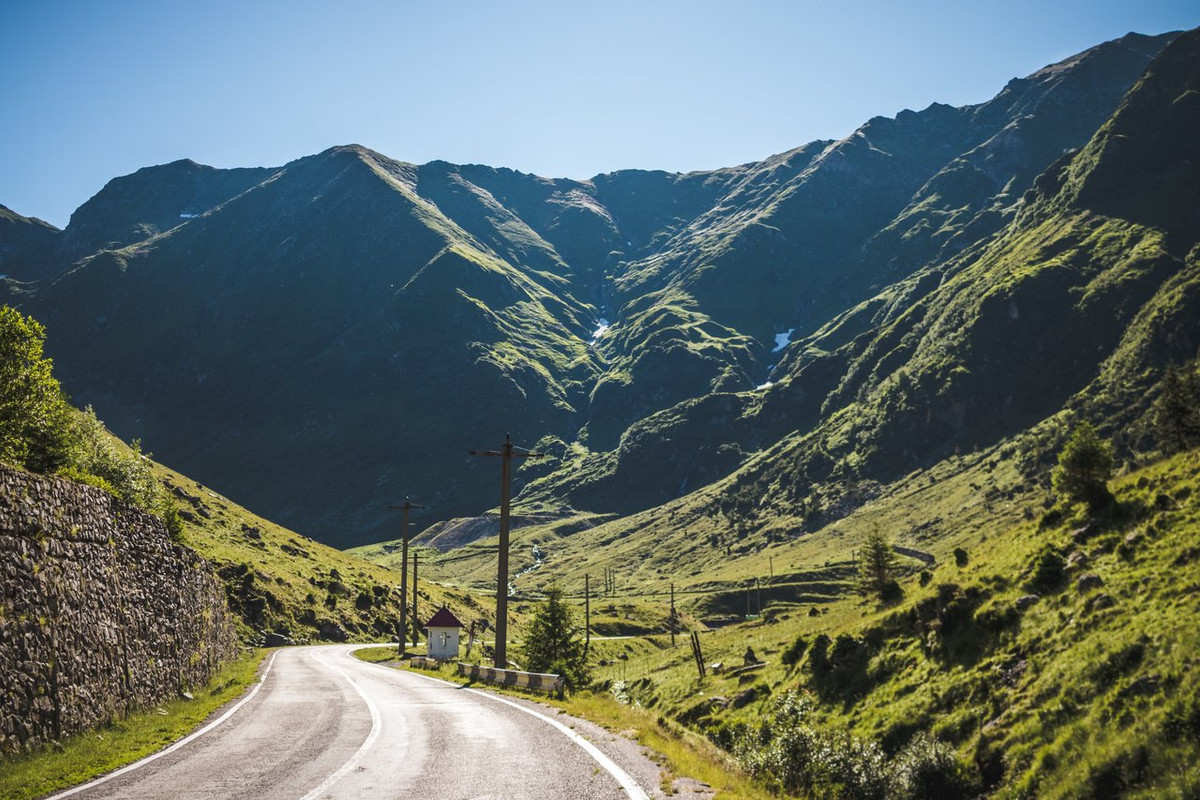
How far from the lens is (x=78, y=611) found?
783 inches

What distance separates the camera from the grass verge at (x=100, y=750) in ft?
45.2

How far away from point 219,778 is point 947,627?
27.6 metres

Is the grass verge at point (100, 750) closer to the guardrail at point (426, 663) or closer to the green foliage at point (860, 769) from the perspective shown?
the green foliage at point (860, 769)

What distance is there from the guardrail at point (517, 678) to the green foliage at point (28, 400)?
66.2 feet

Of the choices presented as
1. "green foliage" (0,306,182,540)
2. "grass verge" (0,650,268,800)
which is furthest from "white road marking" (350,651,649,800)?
"green foliage" (0,306,182,540)

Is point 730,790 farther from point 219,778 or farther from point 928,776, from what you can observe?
point 928,776

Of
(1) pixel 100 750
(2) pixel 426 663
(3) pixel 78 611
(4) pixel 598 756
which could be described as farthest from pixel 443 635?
(4) pixel 598 756

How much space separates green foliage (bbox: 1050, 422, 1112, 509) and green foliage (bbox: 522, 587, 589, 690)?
32892 mm

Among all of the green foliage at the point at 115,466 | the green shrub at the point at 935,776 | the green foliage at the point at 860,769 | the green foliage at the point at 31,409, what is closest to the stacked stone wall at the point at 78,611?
the green foliage at the point at 31,409

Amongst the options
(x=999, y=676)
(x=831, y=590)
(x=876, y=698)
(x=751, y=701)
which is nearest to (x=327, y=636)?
(x=751, y=701)

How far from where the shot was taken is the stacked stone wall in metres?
16.7

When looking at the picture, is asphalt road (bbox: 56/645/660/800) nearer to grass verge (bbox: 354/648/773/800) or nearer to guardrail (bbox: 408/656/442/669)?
grass verge (bbox: 354/648/773/800)

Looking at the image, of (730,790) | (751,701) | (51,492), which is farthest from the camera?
(751,701)

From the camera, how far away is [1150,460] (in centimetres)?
3525
